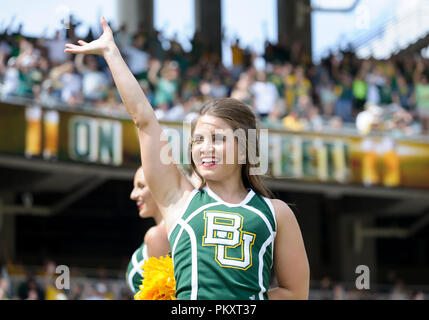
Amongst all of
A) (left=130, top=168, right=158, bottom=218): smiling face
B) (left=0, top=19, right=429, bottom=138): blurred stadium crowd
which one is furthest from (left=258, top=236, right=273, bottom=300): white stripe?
(left=0, top=19, right=429, bottom=138): blurred stadium crowd

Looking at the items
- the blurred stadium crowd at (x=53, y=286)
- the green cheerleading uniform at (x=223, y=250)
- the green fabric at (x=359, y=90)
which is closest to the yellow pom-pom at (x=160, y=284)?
the green cheerleading uniform at (x=223, y=250)

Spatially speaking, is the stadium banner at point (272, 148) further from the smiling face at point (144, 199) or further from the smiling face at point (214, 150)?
the smiling face at point (214, 150)

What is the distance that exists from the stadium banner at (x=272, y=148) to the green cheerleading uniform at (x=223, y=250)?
7775 mm

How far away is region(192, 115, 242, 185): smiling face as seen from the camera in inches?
96.4

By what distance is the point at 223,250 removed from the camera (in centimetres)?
231

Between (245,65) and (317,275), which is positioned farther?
(317,275)

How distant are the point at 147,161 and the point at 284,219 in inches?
19.0

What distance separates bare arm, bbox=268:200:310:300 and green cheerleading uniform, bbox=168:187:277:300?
4cm

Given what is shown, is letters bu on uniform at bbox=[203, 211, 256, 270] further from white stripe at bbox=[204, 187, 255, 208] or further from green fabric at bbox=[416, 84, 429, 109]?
green fabric at bbox=[416, 84, 429, 109]

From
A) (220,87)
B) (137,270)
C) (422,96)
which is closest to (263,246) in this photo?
(137,270)

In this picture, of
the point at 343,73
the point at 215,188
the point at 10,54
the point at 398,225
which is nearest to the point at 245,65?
the point at 343,73

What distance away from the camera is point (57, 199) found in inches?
575

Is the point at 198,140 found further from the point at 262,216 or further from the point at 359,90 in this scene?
the point at 359,90

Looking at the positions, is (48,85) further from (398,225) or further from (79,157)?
(398,225)
